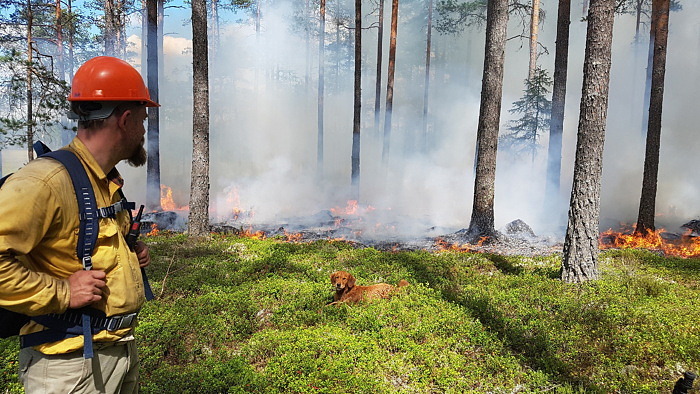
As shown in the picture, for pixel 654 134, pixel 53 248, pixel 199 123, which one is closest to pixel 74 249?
pixel 53 248

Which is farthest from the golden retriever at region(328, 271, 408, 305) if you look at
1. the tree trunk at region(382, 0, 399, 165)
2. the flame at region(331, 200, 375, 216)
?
the tree trunk at region(382, 0, 399, 165)

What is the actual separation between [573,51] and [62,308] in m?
49.7

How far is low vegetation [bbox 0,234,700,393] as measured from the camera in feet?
13.4

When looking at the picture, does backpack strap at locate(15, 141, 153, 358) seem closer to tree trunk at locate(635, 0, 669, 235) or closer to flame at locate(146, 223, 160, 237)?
flame at locate(146, 223, 160, 237)

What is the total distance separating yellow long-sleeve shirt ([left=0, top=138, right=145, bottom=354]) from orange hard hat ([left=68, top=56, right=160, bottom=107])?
0.89 feet

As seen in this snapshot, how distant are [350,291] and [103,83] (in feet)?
16.7

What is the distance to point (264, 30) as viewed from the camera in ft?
177

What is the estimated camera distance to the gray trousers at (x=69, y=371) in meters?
1.87

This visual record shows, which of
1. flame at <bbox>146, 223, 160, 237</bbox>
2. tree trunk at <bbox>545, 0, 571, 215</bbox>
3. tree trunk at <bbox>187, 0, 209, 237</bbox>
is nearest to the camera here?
tree trunk at <bbox>187, 0, 209, 237</bbox>

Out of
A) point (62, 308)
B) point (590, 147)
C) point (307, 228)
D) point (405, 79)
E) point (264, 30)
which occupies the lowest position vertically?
point (307, 228)

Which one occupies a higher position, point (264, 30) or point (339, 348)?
point (264, 30)

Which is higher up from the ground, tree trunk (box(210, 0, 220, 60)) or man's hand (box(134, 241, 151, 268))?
tree trunk (box(210, 0, 220, 60))

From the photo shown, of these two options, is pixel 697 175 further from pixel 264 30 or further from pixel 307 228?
pixel 264 30

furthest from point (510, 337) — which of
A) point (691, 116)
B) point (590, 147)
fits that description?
point (691, 116)
